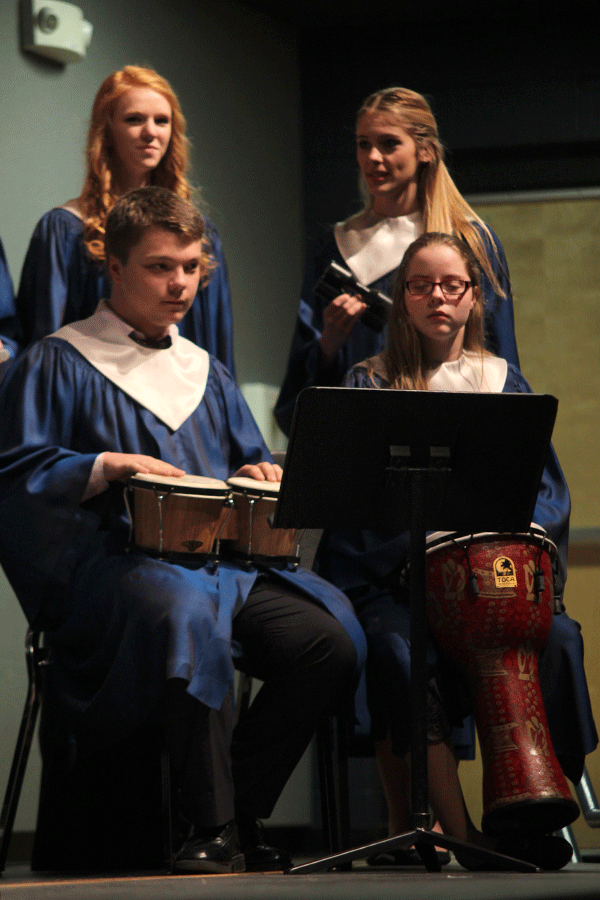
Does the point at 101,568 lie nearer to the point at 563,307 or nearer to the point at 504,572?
the point at 504,572

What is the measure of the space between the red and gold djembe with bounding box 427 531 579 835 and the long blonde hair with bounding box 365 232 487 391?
529 mm

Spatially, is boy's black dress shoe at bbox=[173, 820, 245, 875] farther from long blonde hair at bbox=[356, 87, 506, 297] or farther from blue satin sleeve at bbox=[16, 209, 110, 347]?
long blonde hair at bbox=[356, 87, 506, 297]

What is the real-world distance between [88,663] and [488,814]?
0.97 meters

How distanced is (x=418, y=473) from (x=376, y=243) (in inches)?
56.2

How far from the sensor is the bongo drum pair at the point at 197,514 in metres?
2.73

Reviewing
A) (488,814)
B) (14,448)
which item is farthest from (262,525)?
(488,814)

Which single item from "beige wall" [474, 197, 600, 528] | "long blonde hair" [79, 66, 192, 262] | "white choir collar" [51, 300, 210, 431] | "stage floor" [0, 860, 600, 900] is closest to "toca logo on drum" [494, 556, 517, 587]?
"stage floor" [0, 860, 600, 900]

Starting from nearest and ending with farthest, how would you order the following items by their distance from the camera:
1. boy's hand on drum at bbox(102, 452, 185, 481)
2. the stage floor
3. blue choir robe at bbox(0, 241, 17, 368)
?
the stage floor, boy's hand on drum at bbox(102, 452, 185, 481), blue choir robe at bbox(0, 241, 17, 368)

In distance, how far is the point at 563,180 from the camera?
5219 millimetres

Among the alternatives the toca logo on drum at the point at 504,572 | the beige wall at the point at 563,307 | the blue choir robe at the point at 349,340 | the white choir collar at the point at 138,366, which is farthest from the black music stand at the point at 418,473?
the beige wall at the point at 563,307

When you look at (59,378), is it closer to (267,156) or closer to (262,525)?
(262,525)

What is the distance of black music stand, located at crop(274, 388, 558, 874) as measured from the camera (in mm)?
2400

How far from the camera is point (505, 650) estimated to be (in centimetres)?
276

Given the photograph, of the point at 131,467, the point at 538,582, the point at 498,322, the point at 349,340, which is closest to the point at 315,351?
the point at 349,340
